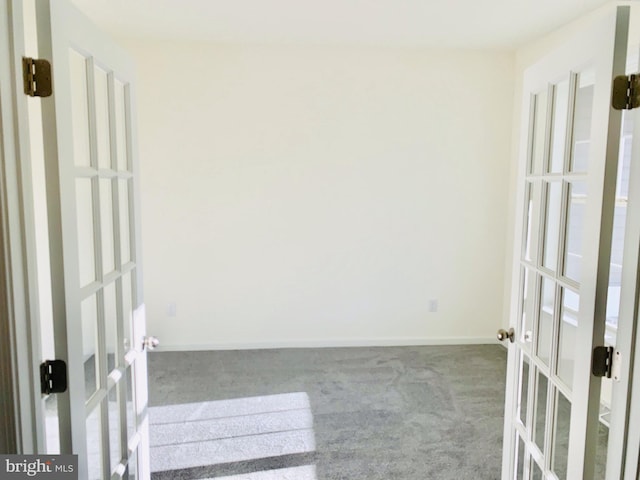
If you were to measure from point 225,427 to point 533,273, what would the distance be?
2.03 metres

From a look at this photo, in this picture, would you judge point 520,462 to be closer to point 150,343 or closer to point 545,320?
point 545,320

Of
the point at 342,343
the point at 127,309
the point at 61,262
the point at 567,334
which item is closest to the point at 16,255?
the point at 61,262

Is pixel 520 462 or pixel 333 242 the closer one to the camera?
pixel 520 462

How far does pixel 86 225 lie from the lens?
143 centimetres

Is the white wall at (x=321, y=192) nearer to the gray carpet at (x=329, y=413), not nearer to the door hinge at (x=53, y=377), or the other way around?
the gray carpet at (x=329, y=413)

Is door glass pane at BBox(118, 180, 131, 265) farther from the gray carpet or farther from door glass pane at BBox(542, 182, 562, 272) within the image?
door glass pane at BBox(542, 182, 562, 272)

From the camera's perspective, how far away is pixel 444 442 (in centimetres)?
266

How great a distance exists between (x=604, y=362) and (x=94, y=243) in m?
1.49

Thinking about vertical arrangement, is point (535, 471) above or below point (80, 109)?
below

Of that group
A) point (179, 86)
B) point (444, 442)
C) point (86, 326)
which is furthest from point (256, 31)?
point (444, 442)

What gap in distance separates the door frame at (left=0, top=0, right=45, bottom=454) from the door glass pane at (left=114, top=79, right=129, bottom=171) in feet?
1.90

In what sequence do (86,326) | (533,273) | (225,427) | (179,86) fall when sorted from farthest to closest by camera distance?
(179,86)
(225,427)
(533,273)
(86,326)

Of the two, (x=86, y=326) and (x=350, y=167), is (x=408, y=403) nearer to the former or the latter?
(x=350, y=167)

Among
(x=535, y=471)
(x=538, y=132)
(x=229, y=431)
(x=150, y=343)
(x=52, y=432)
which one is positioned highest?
(x=538, y=132)
